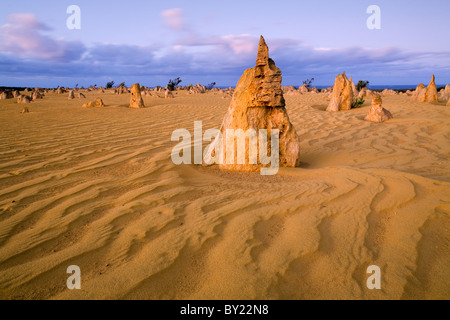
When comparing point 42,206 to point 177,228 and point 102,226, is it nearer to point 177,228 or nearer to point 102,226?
point 102,226

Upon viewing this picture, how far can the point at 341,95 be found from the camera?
10.2 metres

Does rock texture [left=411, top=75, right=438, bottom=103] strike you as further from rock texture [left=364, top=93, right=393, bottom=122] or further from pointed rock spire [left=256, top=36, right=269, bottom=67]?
pointed rock spire [left=256, top=36, right=269, bottom=67]

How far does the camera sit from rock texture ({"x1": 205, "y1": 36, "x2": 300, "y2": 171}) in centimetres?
352

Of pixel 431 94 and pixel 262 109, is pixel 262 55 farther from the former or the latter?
pixel 431 94

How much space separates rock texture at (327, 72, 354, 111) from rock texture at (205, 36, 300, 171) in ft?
24.3

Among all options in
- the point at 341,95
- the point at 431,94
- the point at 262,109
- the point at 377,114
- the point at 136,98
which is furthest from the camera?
the point at 431,94

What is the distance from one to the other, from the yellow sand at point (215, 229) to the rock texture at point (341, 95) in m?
6.78

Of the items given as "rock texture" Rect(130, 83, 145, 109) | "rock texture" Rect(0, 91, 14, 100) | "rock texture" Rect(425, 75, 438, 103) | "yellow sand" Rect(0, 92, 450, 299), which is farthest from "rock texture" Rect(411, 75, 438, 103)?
"rock texture" Rect(0, 91, 14, 100)

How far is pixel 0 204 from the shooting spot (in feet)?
7.89

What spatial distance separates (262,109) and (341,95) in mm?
7854

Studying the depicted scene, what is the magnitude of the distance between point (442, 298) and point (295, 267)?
0.77 meters

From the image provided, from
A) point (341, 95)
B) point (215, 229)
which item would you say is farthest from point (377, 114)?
point (215, 229)

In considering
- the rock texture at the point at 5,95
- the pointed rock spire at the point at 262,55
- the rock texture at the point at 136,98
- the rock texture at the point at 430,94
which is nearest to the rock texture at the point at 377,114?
the pointed rock spire at the point at 262,55

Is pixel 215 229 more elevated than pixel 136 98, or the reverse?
pixel 136 98
